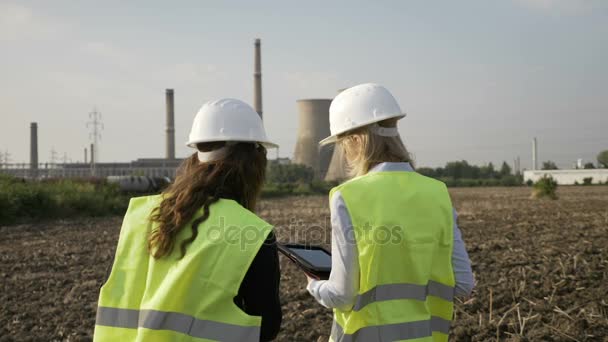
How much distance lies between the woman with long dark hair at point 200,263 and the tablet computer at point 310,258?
37cm

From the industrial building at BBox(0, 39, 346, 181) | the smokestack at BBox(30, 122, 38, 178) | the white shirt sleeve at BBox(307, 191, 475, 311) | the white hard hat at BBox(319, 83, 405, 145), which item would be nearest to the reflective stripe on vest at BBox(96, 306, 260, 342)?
the white shirt sleeve at BBox(307, 191, 475, 311)

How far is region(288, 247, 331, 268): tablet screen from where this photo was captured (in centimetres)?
234

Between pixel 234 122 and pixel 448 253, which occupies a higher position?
pixel 234 122

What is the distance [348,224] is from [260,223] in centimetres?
39

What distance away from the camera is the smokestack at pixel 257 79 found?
48.2 m

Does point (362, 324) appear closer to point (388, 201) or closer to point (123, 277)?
point (388, 201)

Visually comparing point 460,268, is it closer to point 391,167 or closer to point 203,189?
point 391,167

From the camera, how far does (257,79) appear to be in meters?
48.7

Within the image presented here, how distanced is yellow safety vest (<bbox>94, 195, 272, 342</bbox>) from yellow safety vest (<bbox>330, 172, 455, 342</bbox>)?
0.43 m

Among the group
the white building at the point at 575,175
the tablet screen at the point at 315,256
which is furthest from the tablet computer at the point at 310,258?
the white building at the point at 575,175

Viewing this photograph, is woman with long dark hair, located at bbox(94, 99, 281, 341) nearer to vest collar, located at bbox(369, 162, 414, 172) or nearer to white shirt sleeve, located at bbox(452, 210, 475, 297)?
vest collar, located at bbox(369, 162, 414, 172)

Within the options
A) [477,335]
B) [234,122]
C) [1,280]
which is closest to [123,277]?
[234,122]

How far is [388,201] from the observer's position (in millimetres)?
2100

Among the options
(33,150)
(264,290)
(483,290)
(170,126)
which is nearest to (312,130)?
(170,126)
